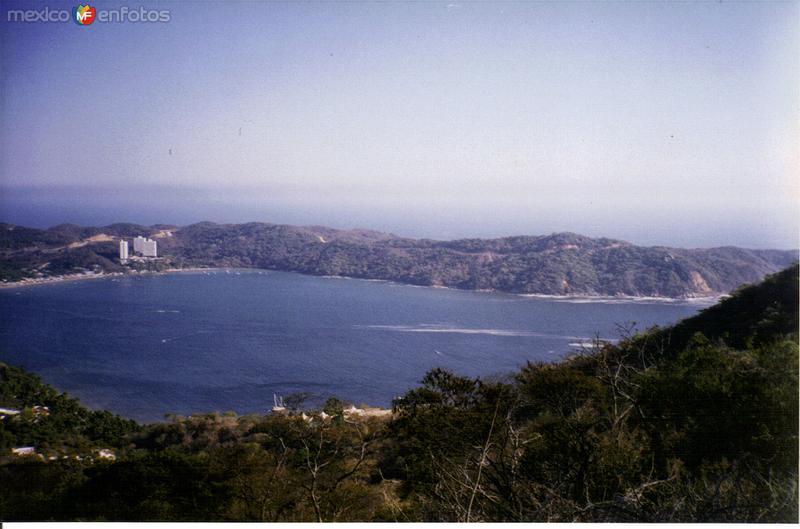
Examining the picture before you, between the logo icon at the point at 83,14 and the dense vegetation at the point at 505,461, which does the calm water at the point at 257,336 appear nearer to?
the dense vegetation at the point at 505,461

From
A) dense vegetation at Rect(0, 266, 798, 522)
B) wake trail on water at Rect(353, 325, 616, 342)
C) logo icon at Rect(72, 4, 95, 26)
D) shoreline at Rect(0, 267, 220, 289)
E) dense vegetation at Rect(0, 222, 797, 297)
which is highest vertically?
logo icon at Rect(72, 4, 95, 26)

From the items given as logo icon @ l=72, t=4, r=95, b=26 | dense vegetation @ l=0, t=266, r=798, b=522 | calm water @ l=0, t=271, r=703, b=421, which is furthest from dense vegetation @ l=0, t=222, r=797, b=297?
logo icon @ l=72, t=4, r=95, b=26

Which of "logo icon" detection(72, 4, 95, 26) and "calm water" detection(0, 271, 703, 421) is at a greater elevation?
"logo icon" detection(72, 4, 95, 26)

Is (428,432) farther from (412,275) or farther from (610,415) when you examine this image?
(412,275)

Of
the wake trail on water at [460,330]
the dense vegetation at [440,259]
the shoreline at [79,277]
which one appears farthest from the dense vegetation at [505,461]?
the shoreline at [79,277]

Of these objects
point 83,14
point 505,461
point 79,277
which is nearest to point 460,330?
point 505,461

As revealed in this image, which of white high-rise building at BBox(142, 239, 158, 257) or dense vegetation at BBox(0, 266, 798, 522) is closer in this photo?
dense vegetation at BBox(0, 266, 798, 522)

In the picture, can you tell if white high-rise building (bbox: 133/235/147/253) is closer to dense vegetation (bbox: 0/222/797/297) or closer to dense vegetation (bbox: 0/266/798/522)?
dense vegetation (bbox: 0/222/797/297)
